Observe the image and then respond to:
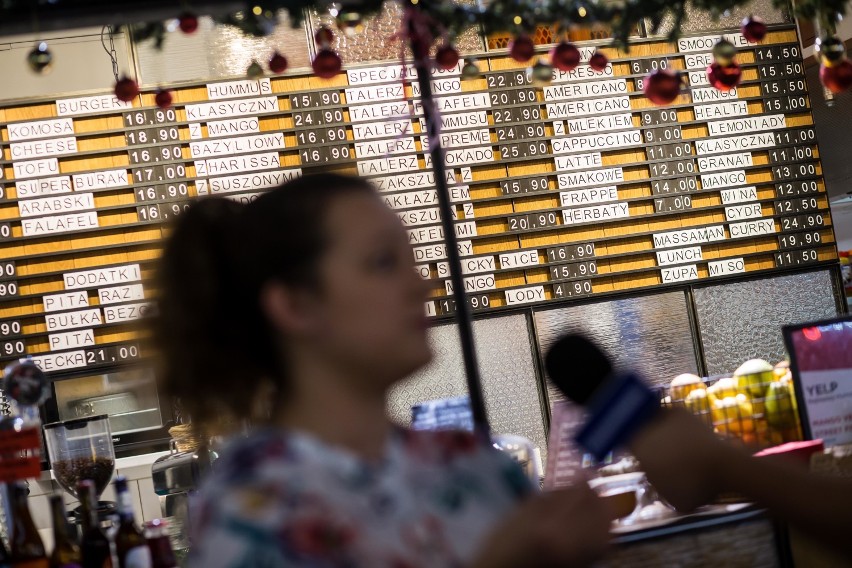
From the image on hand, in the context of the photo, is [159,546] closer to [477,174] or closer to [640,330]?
[477,174]

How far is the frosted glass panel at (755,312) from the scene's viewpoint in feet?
17.6

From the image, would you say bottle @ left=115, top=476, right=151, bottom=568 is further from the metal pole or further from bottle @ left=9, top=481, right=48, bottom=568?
the metal pole

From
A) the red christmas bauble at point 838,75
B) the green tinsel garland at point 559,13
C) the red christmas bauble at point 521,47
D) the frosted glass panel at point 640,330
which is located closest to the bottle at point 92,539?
the green tinsel garland at point 559,13

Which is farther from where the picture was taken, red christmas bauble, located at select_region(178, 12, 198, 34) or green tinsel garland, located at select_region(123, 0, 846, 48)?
green tinsel garland, located at select_region(123, 0, 846, 48)

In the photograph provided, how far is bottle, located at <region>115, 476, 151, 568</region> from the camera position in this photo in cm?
195

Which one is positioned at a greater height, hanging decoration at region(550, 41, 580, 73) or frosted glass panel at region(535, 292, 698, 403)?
hanging decoration at region(550, 41, 580, 73)

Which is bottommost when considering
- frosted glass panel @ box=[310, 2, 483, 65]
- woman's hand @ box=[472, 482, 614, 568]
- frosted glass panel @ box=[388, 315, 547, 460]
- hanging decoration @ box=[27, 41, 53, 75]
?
frosted glass panel @ box=[388, 315, 547, 460]

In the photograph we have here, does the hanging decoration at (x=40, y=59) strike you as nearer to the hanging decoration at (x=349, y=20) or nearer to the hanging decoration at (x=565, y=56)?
the hanging decoration at (x=349, y=20)

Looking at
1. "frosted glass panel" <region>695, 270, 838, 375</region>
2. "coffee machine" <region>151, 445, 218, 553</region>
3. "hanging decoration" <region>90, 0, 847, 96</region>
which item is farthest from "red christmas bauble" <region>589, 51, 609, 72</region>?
"frosted glass panel" <region>695, 270, 838, 375</region>

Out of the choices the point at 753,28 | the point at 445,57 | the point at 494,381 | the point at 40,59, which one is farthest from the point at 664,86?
the point at 494,381

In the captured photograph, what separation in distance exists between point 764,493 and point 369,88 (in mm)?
4395

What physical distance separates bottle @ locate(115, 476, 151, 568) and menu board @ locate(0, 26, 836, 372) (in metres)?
2.64

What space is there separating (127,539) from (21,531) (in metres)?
0.21

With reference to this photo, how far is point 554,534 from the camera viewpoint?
77cm
